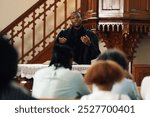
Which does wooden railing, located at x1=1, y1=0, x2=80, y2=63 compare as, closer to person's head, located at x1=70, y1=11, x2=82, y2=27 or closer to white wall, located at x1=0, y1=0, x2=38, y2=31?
white wall, located at x1=0, y1=0, x2=38, y2=31

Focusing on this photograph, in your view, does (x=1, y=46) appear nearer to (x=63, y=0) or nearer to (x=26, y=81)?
(x=26, y=81)

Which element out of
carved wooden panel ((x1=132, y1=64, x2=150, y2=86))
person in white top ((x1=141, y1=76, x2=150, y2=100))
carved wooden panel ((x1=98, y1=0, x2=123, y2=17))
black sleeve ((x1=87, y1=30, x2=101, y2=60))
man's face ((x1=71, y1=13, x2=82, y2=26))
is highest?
carved wooden panel ((x1=98, y1=0, x2=123, y2=17))

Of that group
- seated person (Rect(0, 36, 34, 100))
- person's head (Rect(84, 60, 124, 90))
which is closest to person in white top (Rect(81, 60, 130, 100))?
person's head (Rect(84, 60, 124, 90))

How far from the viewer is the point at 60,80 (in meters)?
2.83

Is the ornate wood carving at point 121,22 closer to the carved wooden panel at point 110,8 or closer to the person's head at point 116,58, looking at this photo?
the carved wooden panel at point 110,8

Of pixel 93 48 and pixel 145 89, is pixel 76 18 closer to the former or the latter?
pixel 93 48

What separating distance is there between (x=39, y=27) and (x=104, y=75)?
5540 millimetres

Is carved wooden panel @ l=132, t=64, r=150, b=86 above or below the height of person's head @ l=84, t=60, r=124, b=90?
below

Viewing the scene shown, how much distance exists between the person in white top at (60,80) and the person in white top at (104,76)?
48 centimetres

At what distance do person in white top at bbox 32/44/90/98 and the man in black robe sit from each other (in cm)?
189

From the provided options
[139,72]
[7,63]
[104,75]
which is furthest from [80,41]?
[7,63]

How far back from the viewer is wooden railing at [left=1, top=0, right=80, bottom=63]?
706cm

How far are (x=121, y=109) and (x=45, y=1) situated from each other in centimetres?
474

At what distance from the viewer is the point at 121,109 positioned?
8.23 feet
